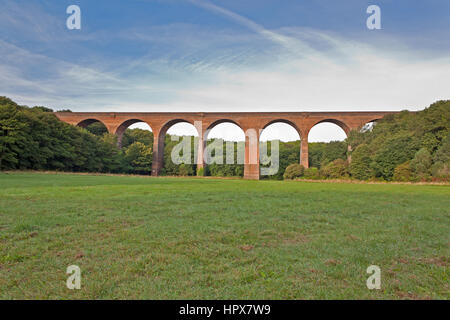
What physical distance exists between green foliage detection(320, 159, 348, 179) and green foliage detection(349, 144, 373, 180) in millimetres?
888

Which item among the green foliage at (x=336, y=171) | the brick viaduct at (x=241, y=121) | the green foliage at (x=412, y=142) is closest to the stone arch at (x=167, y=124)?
the brick viaduct at (x=241, y=121)

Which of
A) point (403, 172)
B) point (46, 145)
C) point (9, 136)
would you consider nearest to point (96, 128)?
point (46, 145)

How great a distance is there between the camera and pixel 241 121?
3453 centimetres

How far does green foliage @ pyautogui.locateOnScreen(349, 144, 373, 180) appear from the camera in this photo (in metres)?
26.3

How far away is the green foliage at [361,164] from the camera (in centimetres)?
2634

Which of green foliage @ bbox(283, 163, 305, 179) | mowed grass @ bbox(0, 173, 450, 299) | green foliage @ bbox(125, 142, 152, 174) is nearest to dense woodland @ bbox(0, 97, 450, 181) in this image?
green foliage @ bbox(283, 163, 305, 179)

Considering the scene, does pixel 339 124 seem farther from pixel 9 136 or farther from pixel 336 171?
pixel 9 136

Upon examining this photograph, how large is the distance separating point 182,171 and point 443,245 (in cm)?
3745

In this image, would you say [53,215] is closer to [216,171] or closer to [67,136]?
[67,136]

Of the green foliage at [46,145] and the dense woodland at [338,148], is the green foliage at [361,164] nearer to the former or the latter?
the dense woodland at [338,148]

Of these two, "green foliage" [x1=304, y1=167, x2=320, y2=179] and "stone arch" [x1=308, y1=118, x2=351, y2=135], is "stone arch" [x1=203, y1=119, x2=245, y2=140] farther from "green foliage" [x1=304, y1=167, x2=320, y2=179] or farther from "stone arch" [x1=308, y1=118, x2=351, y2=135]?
"green foliage" [x1=304, y1=167, x2=320, y2=179]

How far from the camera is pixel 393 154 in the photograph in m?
24.1

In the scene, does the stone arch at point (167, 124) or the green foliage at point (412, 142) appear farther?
the stone arch at point (167, 124)
